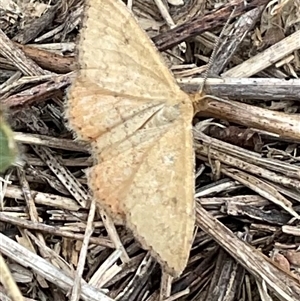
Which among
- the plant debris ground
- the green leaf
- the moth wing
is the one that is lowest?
the plant debris ground

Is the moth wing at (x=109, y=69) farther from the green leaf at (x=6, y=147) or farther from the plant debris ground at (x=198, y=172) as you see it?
the green leaf at (x=6, y=147)

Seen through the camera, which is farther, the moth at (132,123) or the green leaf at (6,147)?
the moth at (132,123)

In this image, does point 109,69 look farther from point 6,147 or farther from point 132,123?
point 6,147

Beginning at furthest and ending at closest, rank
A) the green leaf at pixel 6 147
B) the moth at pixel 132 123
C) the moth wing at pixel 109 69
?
1. the moth wing at pixel 109 69
2. the moth at pixel 132 123
3. the green leaf at pixel 6 147

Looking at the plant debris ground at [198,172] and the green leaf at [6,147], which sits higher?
the green leaf at [6,147]

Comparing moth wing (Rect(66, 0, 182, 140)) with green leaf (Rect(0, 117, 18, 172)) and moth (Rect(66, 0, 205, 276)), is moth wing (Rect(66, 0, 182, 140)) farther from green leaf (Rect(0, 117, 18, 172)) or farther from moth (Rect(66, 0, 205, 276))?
green leaf (Rect(0, 117, 18, 172))

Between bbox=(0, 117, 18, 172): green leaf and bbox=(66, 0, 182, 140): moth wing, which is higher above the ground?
bbox=(0, 117, 18, 172): green leaf

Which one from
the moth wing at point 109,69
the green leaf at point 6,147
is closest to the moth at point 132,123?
the moth wing at point 109,69

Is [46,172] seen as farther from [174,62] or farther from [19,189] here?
[174,62]

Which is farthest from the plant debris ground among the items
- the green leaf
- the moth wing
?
the green leaf
